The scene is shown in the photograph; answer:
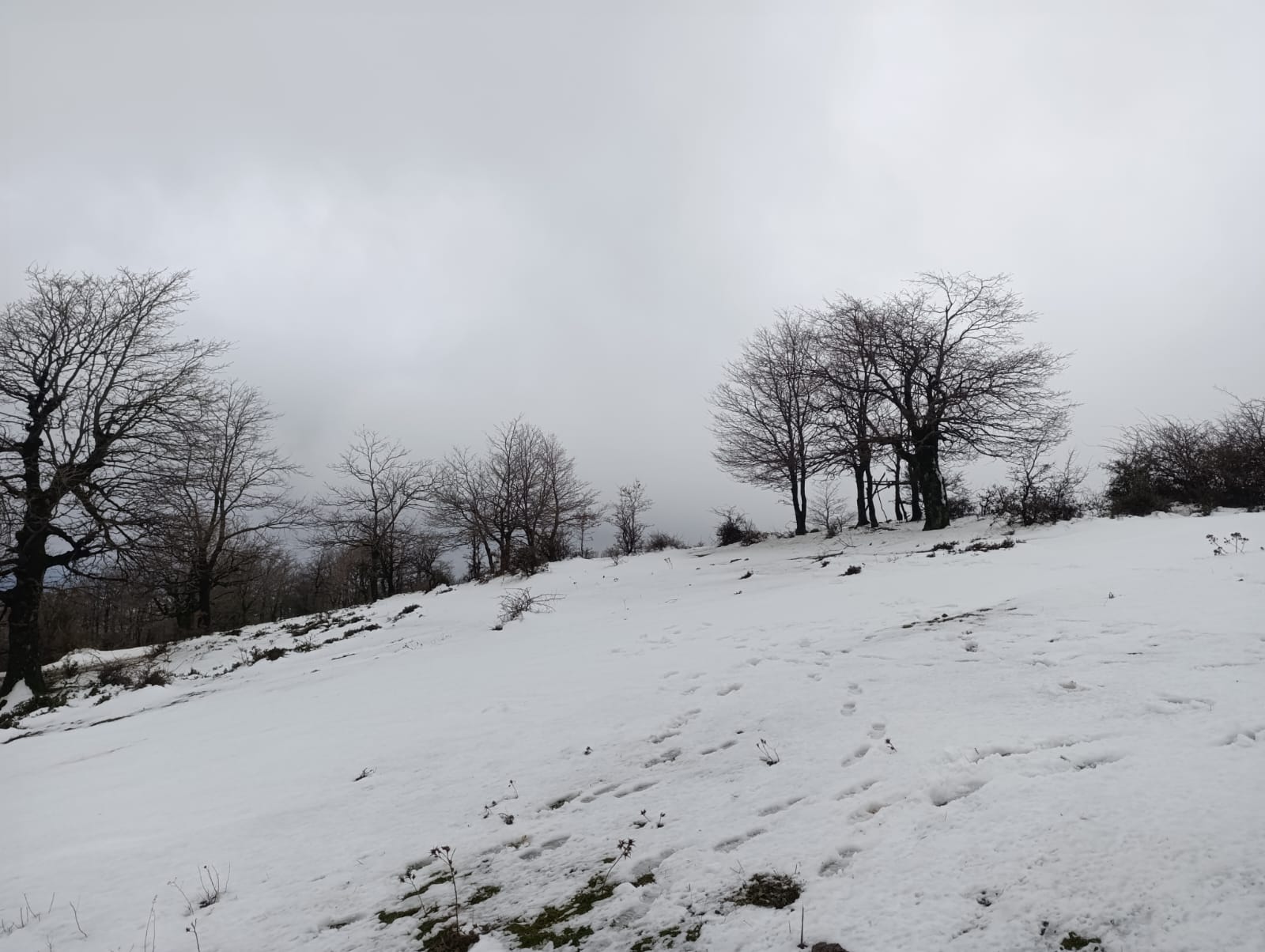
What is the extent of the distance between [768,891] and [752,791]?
32.8 inches

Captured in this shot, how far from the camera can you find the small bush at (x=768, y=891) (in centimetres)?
217

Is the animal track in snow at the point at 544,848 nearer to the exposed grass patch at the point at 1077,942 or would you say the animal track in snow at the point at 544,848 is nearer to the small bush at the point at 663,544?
the exposed grass patch at the point at 1077,942

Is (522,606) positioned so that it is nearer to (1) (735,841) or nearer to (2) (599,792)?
(2) (599,792)

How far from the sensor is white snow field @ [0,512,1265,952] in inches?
78.6

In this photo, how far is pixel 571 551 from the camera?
32.7 meters

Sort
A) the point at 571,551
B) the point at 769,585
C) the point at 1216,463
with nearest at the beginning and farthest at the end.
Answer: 1. the point at 769,585
2. the point at 1216,463
3. the point at 571,551

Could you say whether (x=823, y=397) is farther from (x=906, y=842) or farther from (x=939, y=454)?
(x=906, y=842)

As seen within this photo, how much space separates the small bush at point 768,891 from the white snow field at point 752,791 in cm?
5

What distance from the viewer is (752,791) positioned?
306 cm

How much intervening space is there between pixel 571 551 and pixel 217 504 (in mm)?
17497

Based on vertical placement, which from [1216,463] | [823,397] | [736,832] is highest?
[823,397]

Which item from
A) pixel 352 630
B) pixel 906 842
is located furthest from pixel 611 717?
pixel 352 630

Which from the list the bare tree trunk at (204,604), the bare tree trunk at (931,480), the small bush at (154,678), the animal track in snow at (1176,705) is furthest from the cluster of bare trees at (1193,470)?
the bare tree trunk at (204,604)

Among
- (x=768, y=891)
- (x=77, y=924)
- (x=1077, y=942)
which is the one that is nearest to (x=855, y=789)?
(x=768, y=891)
